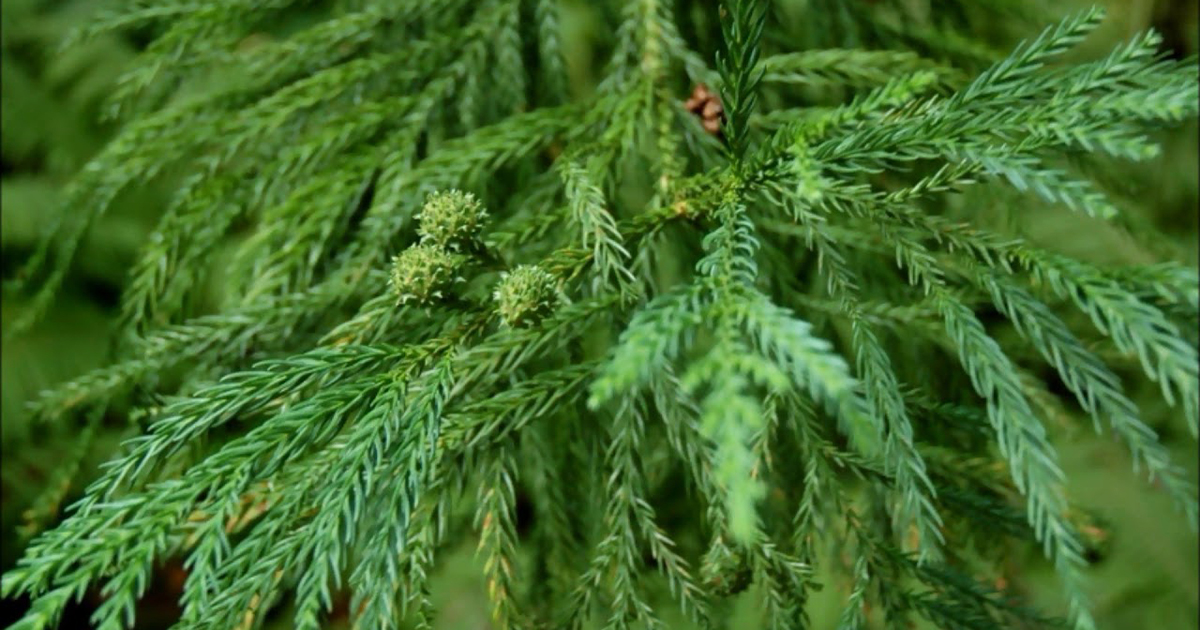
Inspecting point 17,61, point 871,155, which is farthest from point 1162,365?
point 17,61

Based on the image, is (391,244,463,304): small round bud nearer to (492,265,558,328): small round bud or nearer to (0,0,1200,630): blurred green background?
(492,265,558,328): small round bud

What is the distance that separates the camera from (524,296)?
83cm

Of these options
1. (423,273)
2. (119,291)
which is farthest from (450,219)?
(119,291)

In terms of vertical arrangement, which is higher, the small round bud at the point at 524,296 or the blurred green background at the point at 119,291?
the small round bud at the point at 524,296

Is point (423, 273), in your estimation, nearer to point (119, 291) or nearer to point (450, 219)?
point (450, 219)

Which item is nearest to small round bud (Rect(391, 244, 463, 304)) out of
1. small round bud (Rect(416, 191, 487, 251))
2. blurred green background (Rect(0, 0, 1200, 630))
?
small round bud (Rect(416, 191, 487, 251))

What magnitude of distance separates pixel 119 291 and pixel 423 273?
258 centimetres

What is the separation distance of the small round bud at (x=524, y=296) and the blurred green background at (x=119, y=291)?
114 cm

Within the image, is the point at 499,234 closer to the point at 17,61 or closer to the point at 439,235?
the point at 439,235

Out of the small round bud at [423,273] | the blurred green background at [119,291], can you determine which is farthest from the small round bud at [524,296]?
the blurred green background at [119,291]

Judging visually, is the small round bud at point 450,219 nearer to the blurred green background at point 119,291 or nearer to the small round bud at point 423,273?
the small round bud at point 423,273

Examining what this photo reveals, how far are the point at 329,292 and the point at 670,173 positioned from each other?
17.1 inches

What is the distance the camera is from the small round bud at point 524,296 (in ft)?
2.73

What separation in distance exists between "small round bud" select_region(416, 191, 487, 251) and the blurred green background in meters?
1.08
